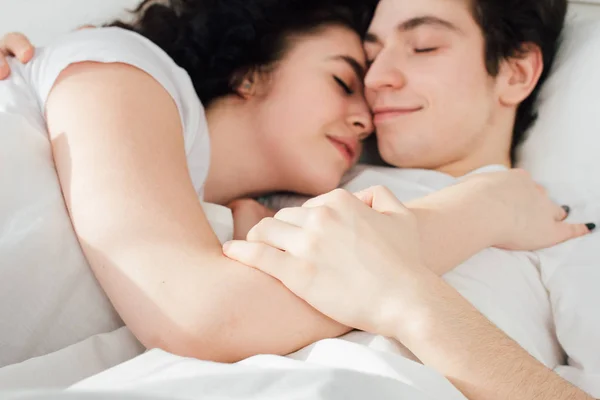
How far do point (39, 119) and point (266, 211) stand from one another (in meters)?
0.51

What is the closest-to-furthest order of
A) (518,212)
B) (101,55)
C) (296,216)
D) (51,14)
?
1. (296,216)
2. (101,55)
3. (518,212)
4. (51,14)

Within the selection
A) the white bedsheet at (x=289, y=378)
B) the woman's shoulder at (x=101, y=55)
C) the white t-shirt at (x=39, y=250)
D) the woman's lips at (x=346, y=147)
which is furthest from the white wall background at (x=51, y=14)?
the white bedsheet at (x=289, y=378)

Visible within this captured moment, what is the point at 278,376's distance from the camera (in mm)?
500

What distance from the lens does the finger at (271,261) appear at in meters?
0.67

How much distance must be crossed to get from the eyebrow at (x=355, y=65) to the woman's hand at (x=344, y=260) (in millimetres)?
544

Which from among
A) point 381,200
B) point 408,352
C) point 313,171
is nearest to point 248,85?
point 313,171

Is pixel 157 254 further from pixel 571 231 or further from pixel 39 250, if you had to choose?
pixel 571 231

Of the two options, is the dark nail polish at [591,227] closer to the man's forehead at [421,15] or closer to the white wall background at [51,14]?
the man's forehead at [421,15]

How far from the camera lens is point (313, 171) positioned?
1.15m

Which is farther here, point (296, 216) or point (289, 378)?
point (296, 216)

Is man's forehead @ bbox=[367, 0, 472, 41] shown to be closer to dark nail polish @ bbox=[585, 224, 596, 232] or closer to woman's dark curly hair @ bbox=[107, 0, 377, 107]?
woman's dark curly hair @ bbox=[107, 0, 377, 107]

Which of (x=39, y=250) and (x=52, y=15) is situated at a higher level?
(x=52, y=15)

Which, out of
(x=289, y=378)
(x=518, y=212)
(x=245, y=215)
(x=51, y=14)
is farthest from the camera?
(x=51, y=14)

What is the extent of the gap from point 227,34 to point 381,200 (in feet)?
2.03
